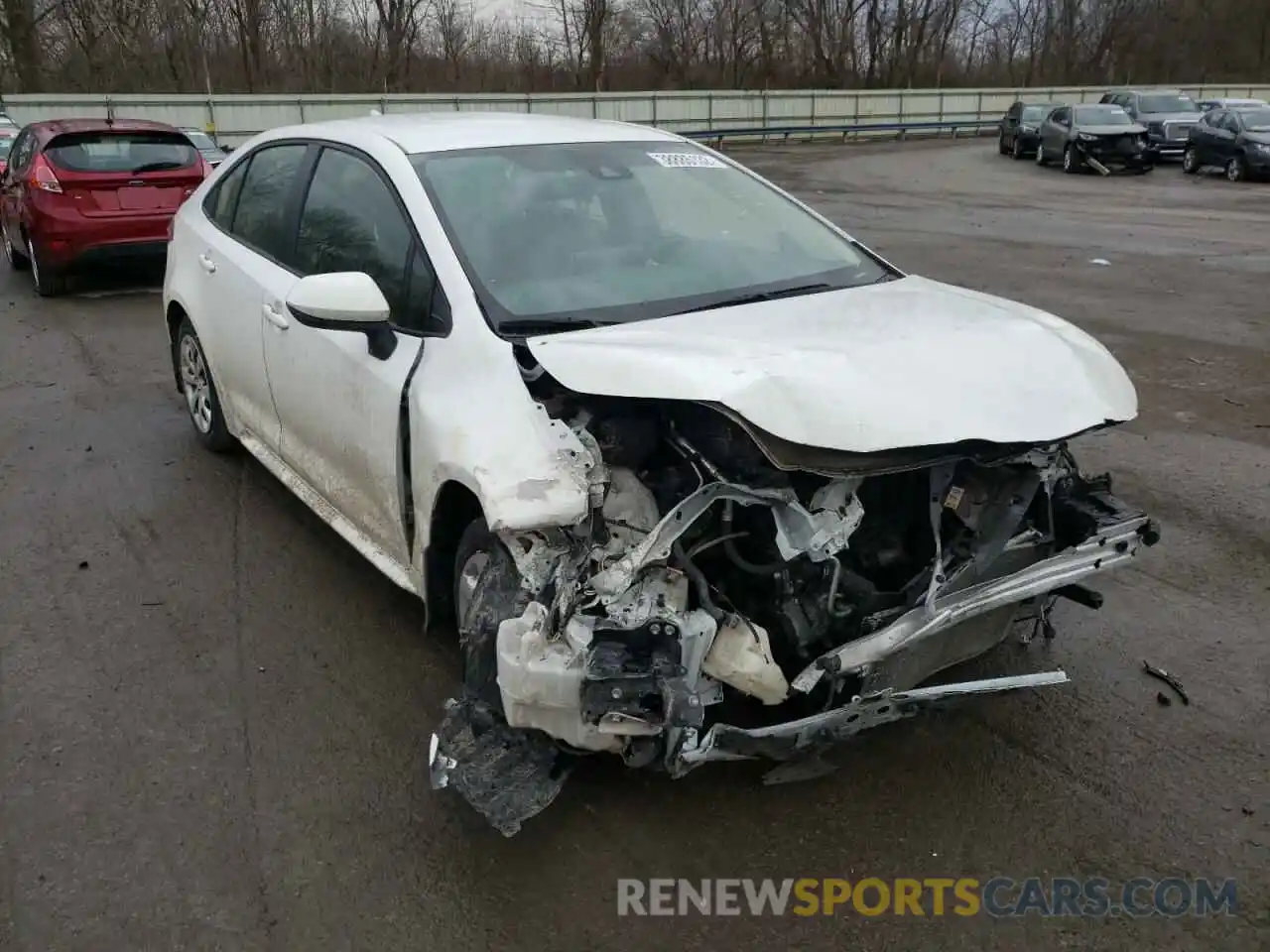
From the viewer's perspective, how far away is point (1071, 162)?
26516 millimetres

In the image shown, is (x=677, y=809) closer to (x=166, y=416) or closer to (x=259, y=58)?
(x=166, y=416)

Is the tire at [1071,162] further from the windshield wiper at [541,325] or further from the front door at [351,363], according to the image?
the windshield wiper at [541,325]

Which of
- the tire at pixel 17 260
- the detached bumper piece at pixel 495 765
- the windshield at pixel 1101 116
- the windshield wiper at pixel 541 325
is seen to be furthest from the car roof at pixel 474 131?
the windshield at pixel 1101 116

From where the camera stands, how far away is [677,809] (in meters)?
3.07

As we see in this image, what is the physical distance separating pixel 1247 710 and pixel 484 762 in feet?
8.10

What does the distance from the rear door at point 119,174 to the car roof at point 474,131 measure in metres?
6.62

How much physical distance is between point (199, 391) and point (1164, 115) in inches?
1148

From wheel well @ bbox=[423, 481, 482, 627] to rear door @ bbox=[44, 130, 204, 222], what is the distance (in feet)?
27.9

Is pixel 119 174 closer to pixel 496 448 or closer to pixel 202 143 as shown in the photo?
pixel 202 143

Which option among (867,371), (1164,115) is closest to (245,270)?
(867,371)

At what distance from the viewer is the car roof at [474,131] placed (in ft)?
13.2

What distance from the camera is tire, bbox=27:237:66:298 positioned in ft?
34.3

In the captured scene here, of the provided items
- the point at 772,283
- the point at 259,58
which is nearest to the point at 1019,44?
the point at 259,58

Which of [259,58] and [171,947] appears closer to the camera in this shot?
[171,947]
